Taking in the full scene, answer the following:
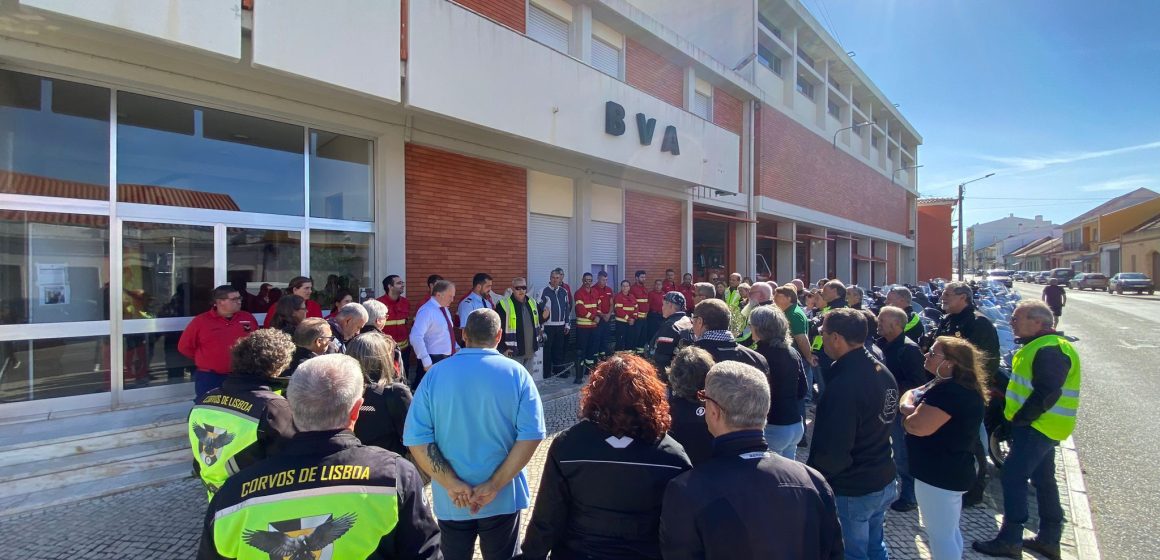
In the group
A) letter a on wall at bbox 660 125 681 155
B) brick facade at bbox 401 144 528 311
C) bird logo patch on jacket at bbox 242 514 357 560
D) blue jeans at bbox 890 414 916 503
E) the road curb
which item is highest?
letter a on wall at bbox 660 125 681 155

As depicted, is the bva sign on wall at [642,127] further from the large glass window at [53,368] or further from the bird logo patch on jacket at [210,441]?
the bird logo patch on jacket at [210,441]

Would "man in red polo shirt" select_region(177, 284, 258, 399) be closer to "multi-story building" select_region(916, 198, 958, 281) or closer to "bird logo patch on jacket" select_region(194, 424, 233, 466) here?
"bird logo patch on jacket" select_region(194, 424, 233, 466)

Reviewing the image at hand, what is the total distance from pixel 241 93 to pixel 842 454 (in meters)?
6.89

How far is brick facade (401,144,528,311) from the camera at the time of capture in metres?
7.49

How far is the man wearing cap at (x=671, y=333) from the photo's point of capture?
4.18 m

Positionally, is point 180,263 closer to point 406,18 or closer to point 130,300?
point 130,300

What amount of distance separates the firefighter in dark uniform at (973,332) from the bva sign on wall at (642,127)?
19.2ft

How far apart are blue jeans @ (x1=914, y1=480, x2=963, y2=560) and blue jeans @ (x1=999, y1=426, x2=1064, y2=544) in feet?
3.82

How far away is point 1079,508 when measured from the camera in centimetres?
411

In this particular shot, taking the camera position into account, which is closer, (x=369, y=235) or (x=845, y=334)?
(x=845, y=334)

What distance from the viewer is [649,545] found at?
1.85m

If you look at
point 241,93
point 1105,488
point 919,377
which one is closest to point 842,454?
point 919,377

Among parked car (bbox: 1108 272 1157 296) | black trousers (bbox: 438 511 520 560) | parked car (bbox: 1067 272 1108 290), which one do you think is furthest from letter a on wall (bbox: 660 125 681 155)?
parked car (bbox: 1067 272 1108 290)

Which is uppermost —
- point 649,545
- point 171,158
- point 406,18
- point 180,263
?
point 406,18
